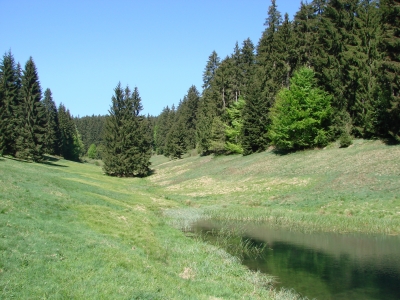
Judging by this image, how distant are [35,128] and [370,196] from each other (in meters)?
59.0

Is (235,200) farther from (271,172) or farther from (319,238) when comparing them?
(319,238)

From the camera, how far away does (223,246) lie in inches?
796

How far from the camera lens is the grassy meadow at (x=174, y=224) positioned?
10117mm

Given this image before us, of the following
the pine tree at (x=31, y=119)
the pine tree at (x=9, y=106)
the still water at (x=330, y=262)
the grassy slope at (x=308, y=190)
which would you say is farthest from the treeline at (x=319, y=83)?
the pine tree at (x=9, y=106)

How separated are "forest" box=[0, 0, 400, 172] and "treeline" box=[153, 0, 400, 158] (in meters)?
0.15

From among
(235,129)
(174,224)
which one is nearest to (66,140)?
(235,129)

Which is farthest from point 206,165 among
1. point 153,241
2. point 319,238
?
point 153,241

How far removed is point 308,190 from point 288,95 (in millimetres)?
20884

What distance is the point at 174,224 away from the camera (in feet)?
86.7

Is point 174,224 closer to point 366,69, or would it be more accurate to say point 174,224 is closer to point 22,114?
point 366,69

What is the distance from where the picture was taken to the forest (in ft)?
148

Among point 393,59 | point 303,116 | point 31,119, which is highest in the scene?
point 393,59

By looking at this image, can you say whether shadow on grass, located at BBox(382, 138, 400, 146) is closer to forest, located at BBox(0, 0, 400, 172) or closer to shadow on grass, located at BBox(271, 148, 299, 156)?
forest, located at BBox(0, 0, 400, 172)

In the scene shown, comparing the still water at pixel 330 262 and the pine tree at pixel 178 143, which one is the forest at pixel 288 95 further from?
the still water at pixel 330 262
